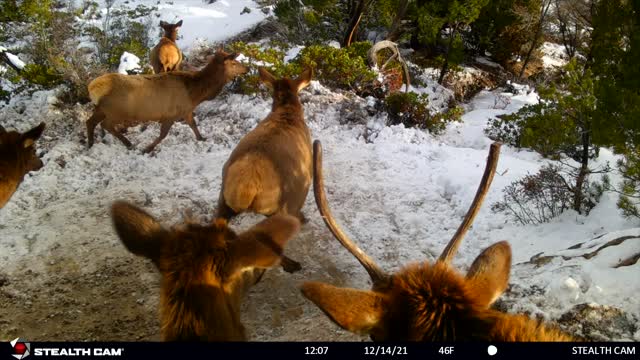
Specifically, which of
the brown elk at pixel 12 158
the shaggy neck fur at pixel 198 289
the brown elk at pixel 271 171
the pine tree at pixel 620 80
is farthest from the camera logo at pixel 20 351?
the pine tree at pixel 620 80

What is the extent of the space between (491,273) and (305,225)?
3.93m

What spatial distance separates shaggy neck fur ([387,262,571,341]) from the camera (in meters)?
1.90

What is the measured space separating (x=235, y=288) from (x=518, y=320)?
140 centimetres

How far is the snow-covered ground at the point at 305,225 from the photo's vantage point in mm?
4371

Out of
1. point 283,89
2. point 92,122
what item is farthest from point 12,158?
point 283,89

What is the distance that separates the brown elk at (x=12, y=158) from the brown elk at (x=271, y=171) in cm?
232

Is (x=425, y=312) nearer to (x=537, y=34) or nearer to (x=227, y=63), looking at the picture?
(x=227, y=63)

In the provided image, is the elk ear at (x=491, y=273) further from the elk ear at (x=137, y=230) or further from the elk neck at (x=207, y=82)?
the elk neck at (x=207, y=82)

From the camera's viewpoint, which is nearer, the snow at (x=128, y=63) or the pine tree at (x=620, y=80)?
the pine tree at (x=620, y=80)

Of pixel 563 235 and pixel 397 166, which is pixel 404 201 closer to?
pixel 397 166

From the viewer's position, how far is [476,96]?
53.8 feet

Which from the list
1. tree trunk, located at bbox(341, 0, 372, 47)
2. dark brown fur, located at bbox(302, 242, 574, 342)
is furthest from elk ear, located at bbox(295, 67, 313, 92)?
tree trunk, located at bbox(341, 0, 372, 47)

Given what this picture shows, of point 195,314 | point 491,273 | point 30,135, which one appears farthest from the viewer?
point 30,135

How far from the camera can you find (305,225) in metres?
6.12
